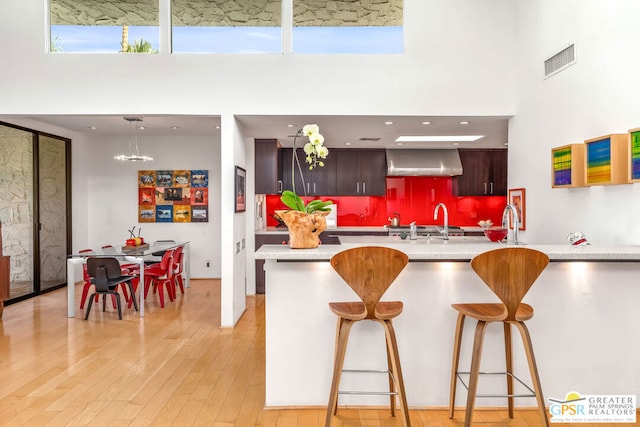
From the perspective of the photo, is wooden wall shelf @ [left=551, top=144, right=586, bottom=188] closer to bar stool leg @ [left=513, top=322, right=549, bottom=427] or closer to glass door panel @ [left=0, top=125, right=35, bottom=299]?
bar stool leg @ [left=513, top=322, right=549, bottom=427]

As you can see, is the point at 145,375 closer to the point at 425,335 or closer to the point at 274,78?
the point at 425,335

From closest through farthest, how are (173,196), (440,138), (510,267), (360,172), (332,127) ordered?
(510,267)
(332,127)
(440,138)
(360,172)
(173,196)

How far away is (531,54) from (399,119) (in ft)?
4.85

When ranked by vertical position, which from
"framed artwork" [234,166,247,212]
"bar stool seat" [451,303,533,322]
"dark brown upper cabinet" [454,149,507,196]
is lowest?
"bar stool seat" [451,303,533,322]

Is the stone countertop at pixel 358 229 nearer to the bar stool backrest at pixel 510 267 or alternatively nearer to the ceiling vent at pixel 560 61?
the ceiling vent at pixel 560 61

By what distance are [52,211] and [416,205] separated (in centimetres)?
619

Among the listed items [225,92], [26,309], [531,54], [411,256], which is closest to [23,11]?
[225,92]

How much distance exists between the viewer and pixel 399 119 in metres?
5.27

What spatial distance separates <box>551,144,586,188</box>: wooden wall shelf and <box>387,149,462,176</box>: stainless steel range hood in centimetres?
393

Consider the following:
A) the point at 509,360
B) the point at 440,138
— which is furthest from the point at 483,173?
the point at 509,360

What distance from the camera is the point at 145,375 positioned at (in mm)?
3697

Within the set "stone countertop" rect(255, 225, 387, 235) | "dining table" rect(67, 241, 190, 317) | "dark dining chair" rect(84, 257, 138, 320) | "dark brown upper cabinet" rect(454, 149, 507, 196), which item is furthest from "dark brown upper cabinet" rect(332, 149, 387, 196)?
"dark dining chair" rect(84, 257, 138, 320)

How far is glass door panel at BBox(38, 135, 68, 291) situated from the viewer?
6.83m

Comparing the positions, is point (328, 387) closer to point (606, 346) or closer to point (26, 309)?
point (606, 346)
